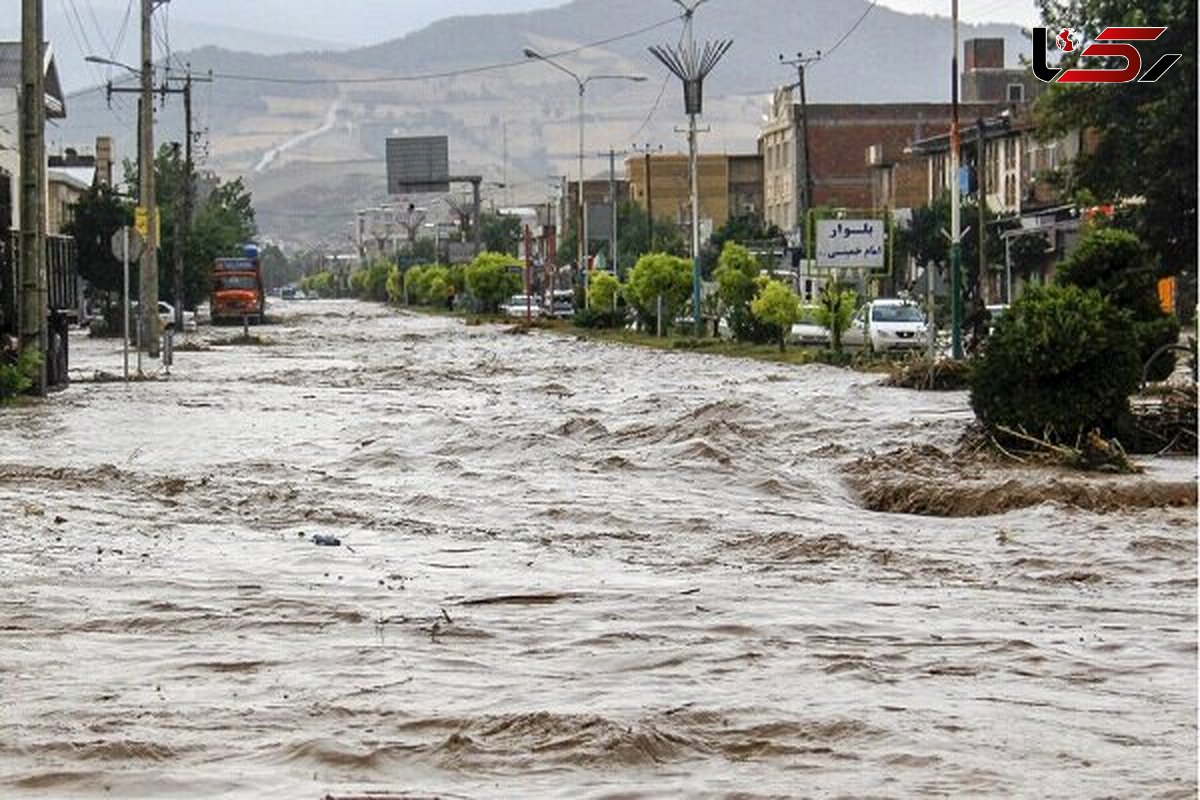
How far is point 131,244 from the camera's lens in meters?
49.5

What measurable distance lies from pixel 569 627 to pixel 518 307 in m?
108

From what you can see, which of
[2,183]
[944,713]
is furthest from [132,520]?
[2,183]

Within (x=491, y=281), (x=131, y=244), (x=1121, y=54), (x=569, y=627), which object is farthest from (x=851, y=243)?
(x=491, y=281)

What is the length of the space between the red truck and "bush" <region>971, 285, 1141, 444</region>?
7793 centimetres

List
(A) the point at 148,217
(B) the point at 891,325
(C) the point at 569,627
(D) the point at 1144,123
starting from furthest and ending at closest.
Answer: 1. (B) the point at 891,325
2. (A) the point at 148,217
3. (D) the point at 1144,123
4. (C) the point at 569,627

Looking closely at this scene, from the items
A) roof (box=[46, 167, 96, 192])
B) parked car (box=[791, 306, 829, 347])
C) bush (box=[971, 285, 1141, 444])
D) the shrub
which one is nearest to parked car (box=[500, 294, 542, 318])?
roof (box=[46, 167, 96, 192])

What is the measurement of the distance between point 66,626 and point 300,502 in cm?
718

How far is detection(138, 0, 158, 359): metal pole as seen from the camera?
182 ft

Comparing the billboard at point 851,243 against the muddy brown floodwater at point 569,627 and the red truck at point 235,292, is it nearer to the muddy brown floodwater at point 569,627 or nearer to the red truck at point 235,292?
the muddy brown floodwater at point 569,627

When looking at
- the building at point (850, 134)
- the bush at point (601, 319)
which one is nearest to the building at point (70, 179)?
the bush at point (601, 319)

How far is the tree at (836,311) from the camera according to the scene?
51.6 meters

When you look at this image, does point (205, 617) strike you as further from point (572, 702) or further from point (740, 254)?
point (740, 254)

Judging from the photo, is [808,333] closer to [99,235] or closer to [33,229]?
[33,229]

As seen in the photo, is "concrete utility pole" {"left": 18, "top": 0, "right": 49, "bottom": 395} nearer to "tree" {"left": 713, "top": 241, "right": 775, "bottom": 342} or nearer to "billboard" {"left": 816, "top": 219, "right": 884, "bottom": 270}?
"billboard" {"left": 816, "top": 219, "right": 884, "bottom": 270}
